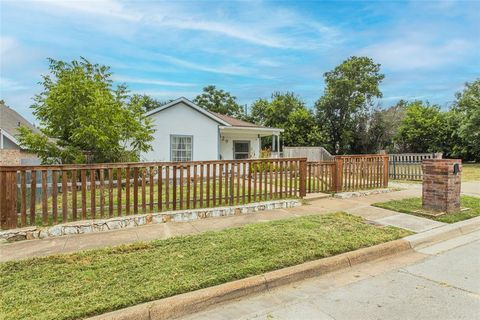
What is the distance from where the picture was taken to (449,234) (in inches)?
216

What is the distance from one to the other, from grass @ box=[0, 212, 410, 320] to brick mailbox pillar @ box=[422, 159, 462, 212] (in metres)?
1.89

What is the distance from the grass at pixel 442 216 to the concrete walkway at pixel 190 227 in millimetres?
276

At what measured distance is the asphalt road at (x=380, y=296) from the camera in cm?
292

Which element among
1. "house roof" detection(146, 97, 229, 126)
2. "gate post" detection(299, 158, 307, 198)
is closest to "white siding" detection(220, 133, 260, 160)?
"house roof" detection(146, 97, 229, 126)

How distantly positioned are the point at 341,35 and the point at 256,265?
991cm

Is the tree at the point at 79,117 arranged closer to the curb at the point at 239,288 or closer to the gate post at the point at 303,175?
the gate post at the point at 303,175

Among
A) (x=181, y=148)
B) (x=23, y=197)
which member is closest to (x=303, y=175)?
(x=23, y=197)

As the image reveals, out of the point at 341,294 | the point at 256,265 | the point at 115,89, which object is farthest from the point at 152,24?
the point at 341,294

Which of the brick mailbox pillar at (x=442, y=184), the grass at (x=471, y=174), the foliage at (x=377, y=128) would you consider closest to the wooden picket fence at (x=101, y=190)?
the brick mailbox pillar at (x=442, y=184)

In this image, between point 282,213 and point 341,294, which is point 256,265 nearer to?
point 341,294

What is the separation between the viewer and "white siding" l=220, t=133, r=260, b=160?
56.0 ft

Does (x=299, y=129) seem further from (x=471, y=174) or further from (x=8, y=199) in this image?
(x=8, y=199)

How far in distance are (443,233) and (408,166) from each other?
955cm

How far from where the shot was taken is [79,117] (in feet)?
30.5
